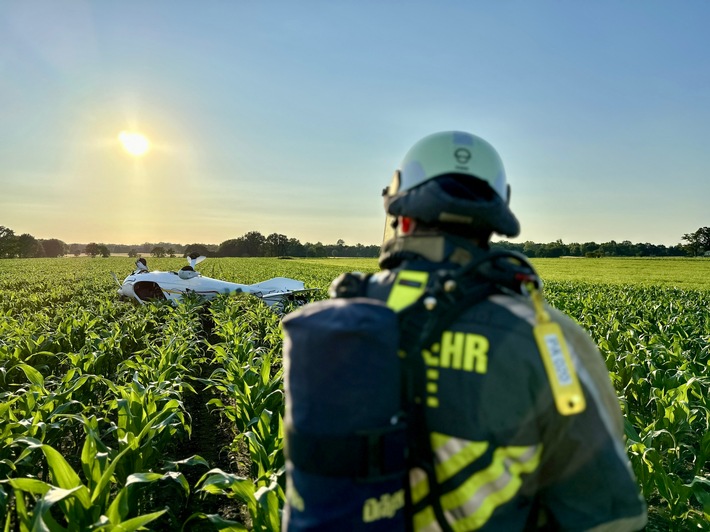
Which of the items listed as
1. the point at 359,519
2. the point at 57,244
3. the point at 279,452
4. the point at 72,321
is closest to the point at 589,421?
the point at 359,519

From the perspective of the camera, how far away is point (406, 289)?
4.81 feet

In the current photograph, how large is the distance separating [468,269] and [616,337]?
8.12 metres

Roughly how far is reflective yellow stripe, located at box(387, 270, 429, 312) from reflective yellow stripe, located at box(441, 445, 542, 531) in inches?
17.8

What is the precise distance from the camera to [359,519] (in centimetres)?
126

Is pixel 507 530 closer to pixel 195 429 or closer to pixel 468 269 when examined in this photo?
pixel 468 269

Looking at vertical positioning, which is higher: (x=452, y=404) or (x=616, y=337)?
(x=452, y=404)

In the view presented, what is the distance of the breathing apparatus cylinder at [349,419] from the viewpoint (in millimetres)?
1259

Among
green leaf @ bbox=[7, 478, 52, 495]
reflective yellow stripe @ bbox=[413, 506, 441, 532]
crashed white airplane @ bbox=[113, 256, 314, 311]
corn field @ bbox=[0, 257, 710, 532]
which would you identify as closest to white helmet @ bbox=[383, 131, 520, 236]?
reflective yellow stripe @ bbox=[413, 506, 441, 532]

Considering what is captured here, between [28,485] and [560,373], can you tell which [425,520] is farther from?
[28,485]

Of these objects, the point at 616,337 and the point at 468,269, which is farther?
the point at 616,337

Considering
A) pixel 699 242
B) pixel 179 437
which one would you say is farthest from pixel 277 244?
pixel 179 437

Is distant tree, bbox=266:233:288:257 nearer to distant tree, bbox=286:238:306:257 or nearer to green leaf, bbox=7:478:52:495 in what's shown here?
distant tree, bbox=286:238:306:257

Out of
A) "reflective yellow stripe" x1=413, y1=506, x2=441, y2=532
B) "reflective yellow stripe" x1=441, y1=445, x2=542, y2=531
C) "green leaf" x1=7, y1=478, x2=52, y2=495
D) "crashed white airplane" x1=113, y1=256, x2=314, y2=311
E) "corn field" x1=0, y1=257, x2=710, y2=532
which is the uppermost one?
"reflective yellow stripe" x1=441, y1=445, x2=542, y2=531

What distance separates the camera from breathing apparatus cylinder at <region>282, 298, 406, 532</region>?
1.26 meters
